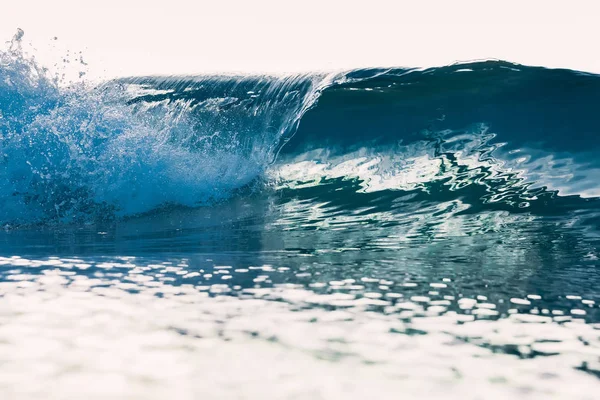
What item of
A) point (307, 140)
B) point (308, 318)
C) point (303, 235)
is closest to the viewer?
point (308, 318)

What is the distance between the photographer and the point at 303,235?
13.3ft

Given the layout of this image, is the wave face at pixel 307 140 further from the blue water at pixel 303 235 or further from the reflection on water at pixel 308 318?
the reflection on water at pixel 308 318

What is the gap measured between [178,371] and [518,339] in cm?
84

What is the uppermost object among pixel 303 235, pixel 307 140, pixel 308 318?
pixel 307 140

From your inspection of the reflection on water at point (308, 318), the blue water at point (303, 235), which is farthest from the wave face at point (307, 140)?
the reflection on water at point (308, 318)

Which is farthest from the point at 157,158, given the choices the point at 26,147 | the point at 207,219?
the point at 207,219

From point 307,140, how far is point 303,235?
305cm

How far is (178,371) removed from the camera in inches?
54.4

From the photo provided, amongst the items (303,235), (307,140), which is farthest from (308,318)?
(307,140)

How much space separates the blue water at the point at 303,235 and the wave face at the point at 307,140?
1.0 inches

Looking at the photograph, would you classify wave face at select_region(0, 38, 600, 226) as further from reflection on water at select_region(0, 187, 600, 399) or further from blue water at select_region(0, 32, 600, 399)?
reflection on water at select_region(0, 187, 600, 399)

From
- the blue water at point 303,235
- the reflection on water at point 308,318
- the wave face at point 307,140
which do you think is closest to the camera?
the reflection on water at point 308,318

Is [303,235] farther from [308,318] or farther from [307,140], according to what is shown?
[307,140]

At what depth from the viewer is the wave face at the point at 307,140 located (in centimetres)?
585
